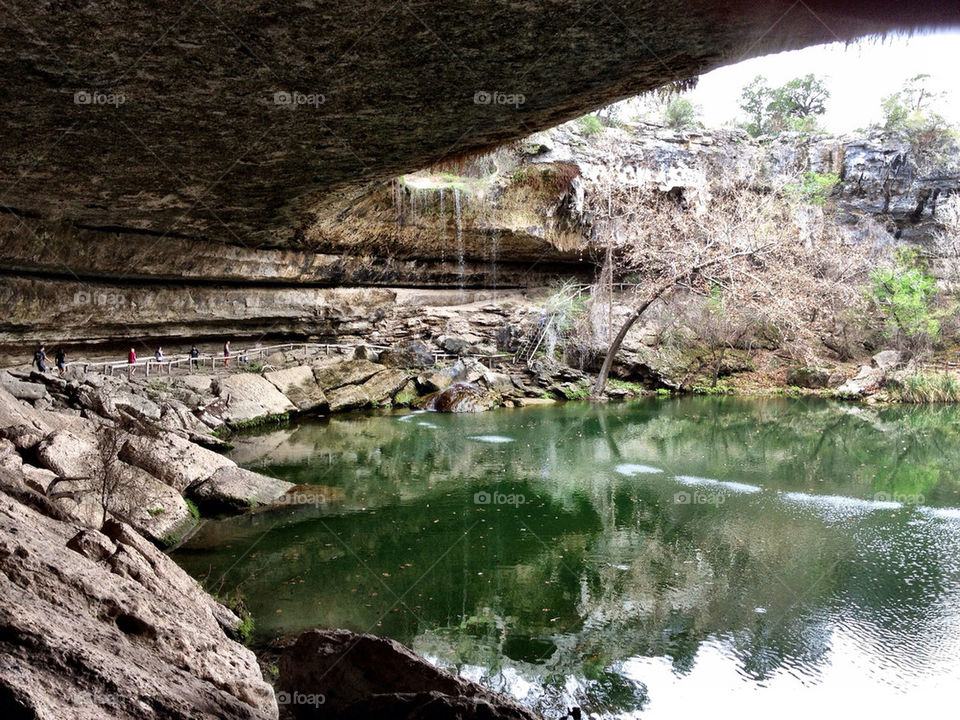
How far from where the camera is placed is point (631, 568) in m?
7.17

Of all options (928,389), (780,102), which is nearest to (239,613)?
(928,389)

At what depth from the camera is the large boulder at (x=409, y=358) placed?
67.7ft

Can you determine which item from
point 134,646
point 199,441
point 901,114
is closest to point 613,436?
point 199,441

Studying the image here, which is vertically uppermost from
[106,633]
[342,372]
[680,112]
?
[680,112]

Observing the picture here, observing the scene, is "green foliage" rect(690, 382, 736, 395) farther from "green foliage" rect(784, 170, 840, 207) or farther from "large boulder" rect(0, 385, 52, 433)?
"large boulder" rect(0, 385, 52, 433)

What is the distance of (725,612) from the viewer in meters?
6.04

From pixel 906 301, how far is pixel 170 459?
2472 cm

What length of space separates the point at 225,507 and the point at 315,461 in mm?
3277

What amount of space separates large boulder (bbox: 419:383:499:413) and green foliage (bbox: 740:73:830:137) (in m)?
22.9

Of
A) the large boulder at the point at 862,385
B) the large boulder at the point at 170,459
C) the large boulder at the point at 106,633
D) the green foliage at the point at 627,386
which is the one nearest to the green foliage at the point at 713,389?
the green foliage at the point at 627,386

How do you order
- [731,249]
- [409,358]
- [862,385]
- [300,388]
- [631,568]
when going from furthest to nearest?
[862,385]
[409,358]
[731,249]
[300,388]
[631,568]

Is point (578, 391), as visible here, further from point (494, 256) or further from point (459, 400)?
point (494, 256)

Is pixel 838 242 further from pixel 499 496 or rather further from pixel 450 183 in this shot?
pixel 499 496

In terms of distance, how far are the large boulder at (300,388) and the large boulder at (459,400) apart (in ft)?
9.99
